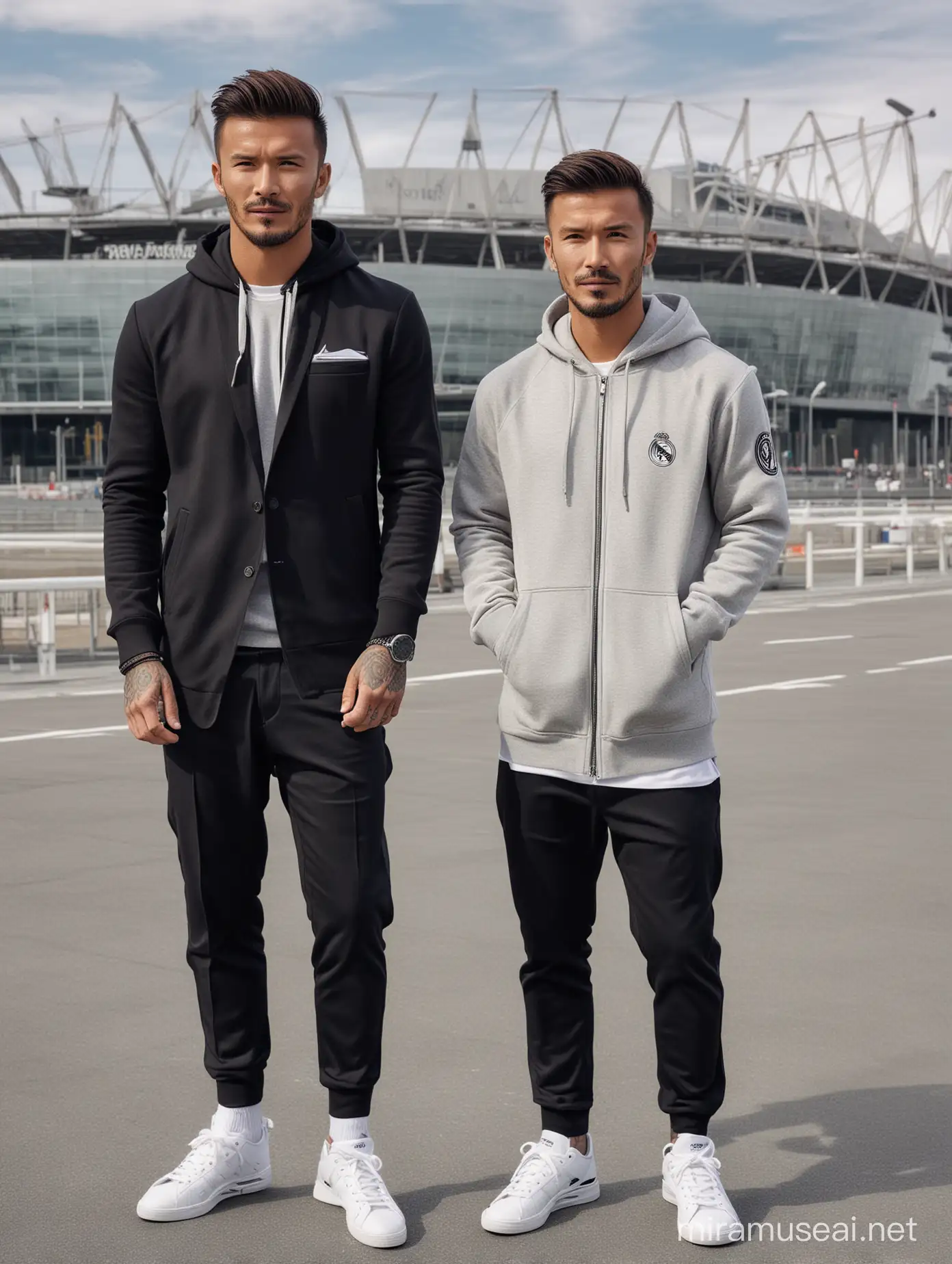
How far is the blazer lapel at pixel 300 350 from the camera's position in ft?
11.6

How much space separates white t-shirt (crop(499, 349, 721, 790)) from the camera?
3514mm

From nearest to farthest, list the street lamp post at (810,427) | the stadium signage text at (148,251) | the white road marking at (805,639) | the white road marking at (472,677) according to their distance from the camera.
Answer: the white road marking at (472,677), the white road marking at (805,639), the stadium signage text at (148,251), the street lamp post at (810,427)

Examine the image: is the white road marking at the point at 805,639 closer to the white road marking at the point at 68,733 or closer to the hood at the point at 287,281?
the white road marking at the point at 68,733

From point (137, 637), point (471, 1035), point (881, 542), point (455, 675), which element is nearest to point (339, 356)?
point (137, 637)

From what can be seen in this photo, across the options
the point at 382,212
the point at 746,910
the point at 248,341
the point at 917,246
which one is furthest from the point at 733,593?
the point at 917,246

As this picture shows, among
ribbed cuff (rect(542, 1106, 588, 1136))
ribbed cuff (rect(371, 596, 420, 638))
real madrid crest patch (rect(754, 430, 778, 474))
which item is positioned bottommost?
ribbed cuff (rect(542, 1106, 588, 1136))

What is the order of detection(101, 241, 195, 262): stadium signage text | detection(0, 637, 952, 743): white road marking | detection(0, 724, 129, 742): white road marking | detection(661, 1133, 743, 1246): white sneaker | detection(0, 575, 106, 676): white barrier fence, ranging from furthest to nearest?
detection(101, 241, 195, 262): stadium signage text < detection(0, 575, 106, 676): white barrier fence < detection(0, 637, 952, 743): white road marking < detection(0, 724, 129, 742): white road marking < detection(661, 1133, 743, 1246): white sneaker

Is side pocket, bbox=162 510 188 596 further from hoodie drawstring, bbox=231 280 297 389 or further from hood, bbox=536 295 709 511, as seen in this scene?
hood, bbox=536 295 709 511

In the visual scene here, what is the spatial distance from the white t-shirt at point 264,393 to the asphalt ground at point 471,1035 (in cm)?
117

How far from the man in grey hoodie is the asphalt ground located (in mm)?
306

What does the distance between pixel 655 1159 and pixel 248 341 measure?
1.96 meters

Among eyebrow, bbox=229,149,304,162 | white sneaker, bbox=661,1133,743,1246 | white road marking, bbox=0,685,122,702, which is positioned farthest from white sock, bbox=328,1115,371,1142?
white road marking, bbox=0,685,122,702

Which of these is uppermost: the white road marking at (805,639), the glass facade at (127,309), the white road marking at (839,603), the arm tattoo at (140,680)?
the glass facade at (127,309)

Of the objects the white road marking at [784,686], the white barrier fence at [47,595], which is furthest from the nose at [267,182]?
the white barrier fence at [47,595]
